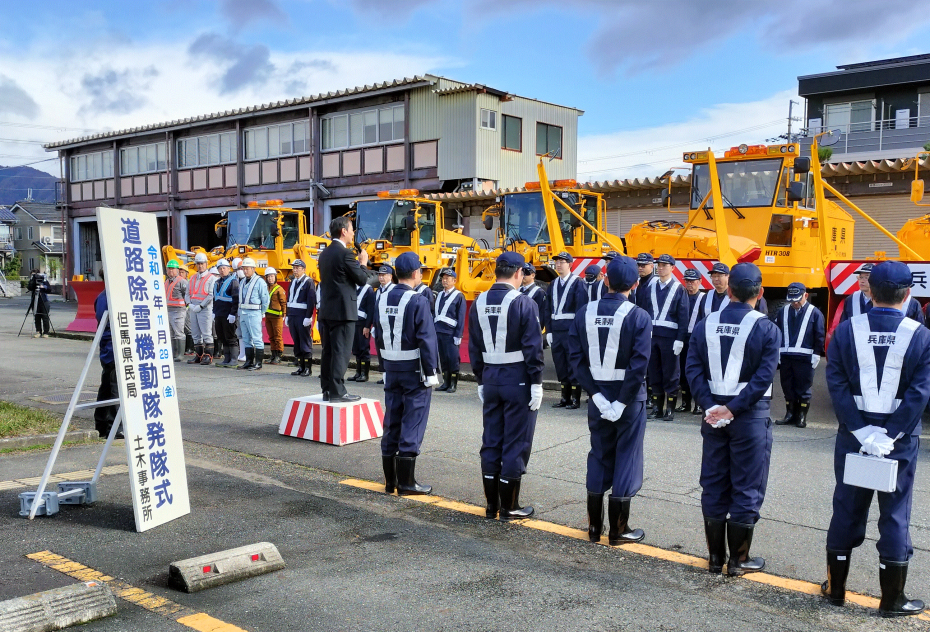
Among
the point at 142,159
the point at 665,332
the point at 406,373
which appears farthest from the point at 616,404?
the point at 142,159

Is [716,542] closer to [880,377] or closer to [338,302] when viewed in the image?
[880,377]

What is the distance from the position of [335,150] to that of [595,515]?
27763mm

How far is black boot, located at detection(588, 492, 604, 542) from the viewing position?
5586 mm

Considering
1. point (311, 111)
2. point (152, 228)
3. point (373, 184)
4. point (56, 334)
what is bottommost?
point (56, 334)

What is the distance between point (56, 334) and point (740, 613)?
71.2 ft

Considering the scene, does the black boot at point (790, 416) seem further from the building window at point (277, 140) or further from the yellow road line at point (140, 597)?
the building window at point (277, 140)

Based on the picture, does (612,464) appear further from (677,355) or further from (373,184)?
(373,184)

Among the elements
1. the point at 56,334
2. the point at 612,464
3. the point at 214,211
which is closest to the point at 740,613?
the point at 612,464

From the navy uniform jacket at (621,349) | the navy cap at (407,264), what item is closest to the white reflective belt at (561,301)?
the navy cap at (407,264)

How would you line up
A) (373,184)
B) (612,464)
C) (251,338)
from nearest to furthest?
(612,464) → (251,338) → (373,184)

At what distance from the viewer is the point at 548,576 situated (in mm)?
4910

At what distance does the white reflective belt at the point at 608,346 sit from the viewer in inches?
221

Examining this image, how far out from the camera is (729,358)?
16.5 ft

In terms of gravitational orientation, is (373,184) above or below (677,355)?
above
